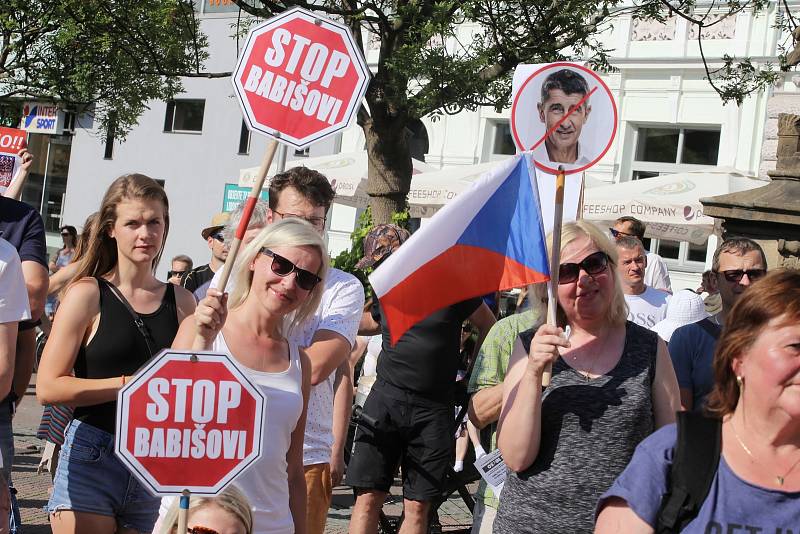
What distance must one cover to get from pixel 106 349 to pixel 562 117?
1831 mm

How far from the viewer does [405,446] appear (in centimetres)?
598

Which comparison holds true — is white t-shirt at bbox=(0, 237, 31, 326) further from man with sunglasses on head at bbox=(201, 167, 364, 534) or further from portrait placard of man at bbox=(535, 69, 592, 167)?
portrait placard of man at bbox=(535, 69, 592, 167)

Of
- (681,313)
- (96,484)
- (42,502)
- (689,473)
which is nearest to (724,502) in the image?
(689,473)

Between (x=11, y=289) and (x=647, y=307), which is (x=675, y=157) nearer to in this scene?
(x=647, y=307)

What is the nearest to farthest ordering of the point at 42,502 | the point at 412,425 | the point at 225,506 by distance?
the point at 225,506, the point at 412,425, the point at 42,502

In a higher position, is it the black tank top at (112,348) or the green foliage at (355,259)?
the green foliage at (355,259)

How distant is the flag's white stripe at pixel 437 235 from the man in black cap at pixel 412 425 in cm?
214

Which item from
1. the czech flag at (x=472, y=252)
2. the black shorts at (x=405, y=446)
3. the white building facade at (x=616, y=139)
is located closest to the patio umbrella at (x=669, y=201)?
the white building facade at (x=616, y=139)

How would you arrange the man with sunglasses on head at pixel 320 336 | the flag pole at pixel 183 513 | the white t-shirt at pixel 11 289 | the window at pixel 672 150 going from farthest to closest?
the window at pixel 672 150 < the man with sunglasses on head at pixel 320 336 < the white t-shirt at pixel 11 289 < the flag pole at pixel 183 513

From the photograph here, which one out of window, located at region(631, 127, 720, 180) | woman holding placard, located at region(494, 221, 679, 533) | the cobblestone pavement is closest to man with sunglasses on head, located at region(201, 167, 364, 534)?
woman holding placard, located at region(494, 221, 679, 533)

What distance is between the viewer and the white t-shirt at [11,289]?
13.1ft

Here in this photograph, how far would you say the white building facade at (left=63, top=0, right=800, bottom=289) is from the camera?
2189cm

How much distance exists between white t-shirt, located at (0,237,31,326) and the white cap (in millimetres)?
3447

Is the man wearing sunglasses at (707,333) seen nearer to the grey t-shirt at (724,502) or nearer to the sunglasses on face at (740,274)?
the sunglasses on face at (740,274)
